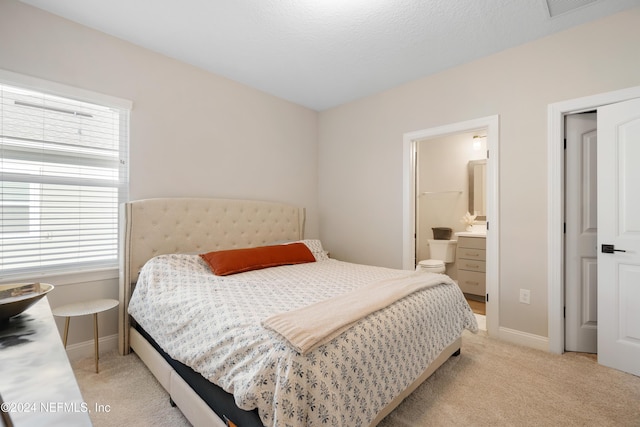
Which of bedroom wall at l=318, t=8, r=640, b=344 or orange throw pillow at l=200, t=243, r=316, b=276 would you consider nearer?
bedroom wall at l=318, t=8, r=640, b=344

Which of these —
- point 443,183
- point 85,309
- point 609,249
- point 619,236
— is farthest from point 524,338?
point 85,309

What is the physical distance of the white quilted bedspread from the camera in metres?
1.13

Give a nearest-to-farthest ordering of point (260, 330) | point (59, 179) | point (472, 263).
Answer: point (260, 330) < point (59, 179) < point (472, 263)

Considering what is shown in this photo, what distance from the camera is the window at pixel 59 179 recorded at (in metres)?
2.13

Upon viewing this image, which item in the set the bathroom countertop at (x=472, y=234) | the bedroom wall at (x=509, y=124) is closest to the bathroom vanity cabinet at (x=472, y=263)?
the bathroom countertop at (x=472, y=234)

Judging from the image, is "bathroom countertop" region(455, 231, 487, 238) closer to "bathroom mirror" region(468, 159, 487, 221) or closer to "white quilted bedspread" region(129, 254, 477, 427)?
"bathroom mirror" region(468, 159, 487, 221)

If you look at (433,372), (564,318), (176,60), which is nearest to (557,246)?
(564,318)

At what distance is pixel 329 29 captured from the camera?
2359mm

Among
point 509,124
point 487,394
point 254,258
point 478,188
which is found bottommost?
point 487,394

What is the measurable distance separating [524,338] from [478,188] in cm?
251

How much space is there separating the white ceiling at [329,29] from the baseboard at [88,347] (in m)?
2.54

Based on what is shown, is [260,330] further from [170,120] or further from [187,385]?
[170,120]

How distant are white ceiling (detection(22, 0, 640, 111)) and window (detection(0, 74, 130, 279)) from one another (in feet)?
2.28

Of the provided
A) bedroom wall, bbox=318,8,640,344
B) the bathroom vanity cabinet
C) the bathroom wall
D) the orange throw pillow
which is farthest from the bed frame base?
the bathroom wall
